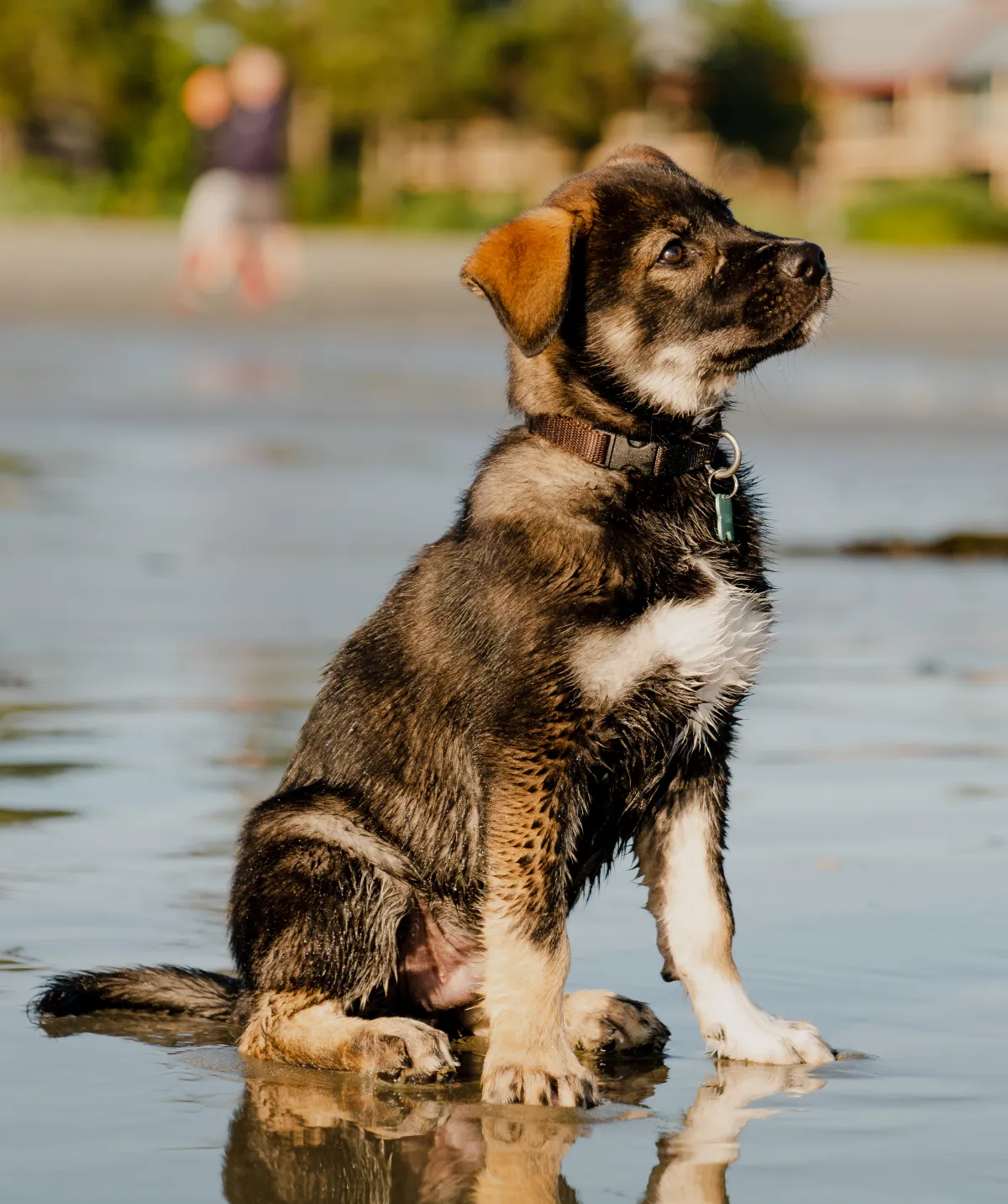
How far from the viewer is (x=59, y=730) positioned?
6980 millimetres

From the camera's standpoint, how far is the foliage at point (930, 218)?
166 feet

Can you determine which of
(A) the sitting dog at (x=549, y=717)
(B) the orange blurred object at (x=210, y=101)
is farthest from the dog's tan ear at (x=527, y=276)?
(B) the orange blurred object at (x=210, y=101)

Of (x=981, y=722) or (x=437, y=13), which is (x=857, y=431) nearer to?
(x=981, y=722)

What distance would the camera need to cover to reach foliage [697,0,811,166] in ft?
234

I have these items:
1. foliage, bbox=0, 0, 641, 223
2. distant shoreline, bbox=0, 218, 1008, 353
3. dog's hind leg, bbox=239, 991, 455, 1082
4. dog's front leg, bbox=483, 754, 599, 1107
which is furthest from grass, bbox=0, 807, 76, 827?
foliage, bbox=0, 0, 641, 223

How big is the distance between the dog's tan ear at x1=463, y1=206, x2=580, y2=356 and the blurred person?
2169 cm

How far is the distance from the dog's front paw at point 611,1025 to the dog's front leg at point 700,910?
10cm

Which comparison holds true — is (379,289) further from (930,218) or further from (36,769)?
(36,769)

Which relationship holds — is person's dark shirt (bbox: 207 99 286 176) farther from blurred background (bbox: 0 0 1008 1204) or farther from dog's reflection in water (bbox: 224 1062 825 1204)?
dog's reflection in water (bbox: 224 1062 825 1204)

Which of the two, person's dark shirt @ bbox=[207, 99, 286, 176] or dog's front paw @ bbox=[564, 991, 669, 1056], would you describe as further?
person's dark shirt @ bbox=[207, 99, 286, 176]

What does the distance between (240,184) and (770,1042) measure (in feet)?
74.6

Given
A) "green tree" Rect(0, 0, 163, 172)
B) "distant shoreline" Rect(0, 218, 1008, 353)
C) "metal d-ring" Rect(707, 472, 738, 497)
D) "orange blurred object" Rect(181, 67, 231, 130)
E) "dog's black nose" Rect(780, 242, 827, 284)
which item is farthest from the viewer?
"green tree" Rect(0, 0, 163, 172)

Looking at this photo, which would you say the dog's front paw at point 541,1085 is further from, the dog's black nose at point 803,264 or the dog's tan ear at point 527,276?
the dog's black nose at point 803,264

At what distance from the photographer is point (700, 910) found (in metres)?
4.51
